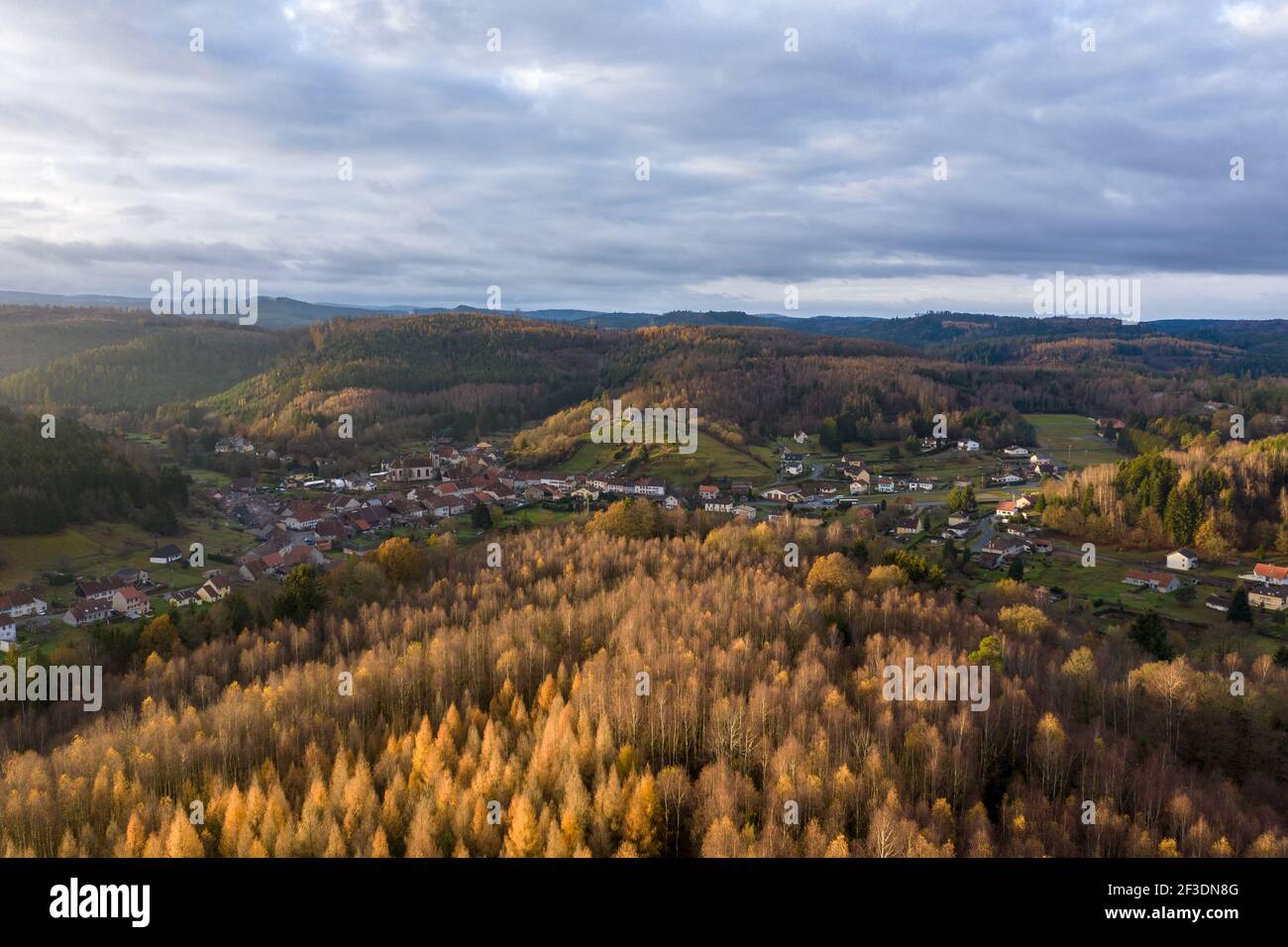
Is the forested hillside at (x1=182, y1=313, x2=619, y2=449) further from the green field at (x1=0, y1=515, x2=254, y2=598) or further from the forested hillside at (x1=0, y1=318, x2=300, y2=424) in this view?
the green field at (x1=0, y1=515, x2=254, y2=598)

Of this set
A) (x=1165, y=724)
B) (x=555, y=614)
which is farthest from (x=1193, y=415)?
(x=555, y=614)

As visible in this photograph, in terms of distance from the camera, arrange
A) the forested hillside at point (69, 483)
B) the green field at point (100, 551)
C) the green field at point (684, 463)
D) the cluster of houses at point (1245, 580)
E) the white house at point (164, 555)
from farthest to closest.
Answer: the green field at point (684, 463), the forested hillside at point (69, 483), the white house at point (164, 555), the green field at point (100, 551), the cluster of houses at point (1245, 580)

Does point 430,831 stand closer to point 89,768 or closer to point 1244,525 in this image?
point 89,768

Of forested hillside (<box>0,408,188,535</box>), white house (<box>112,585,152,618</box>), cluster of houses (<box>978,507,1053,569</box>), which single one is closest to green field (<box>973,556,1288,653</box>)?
cluster of houses (<box>978,507,1053,569</box>)

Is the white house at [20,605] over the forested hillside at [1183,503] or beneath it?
beneath

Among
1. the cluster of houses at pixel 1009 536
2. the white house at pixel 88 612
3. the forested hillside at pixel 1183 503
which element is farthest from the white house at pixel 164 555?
the forested hillside at pixel 1183 503

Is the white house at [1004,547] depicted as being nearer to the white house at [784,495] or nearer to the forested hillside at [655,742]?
the forested hillside at [655,742]

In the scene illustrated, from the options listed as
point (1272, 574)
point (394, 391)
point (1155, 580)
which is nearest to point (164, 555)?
point (1155, 580)

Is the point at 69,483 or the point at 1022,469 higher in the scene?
the point at 69,483

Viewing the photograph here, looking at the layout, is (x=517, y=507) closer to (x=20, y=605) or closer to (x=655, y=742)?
(x=20, y=605)

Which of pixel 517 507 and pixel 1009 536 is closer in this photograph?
pixel 1009 536
